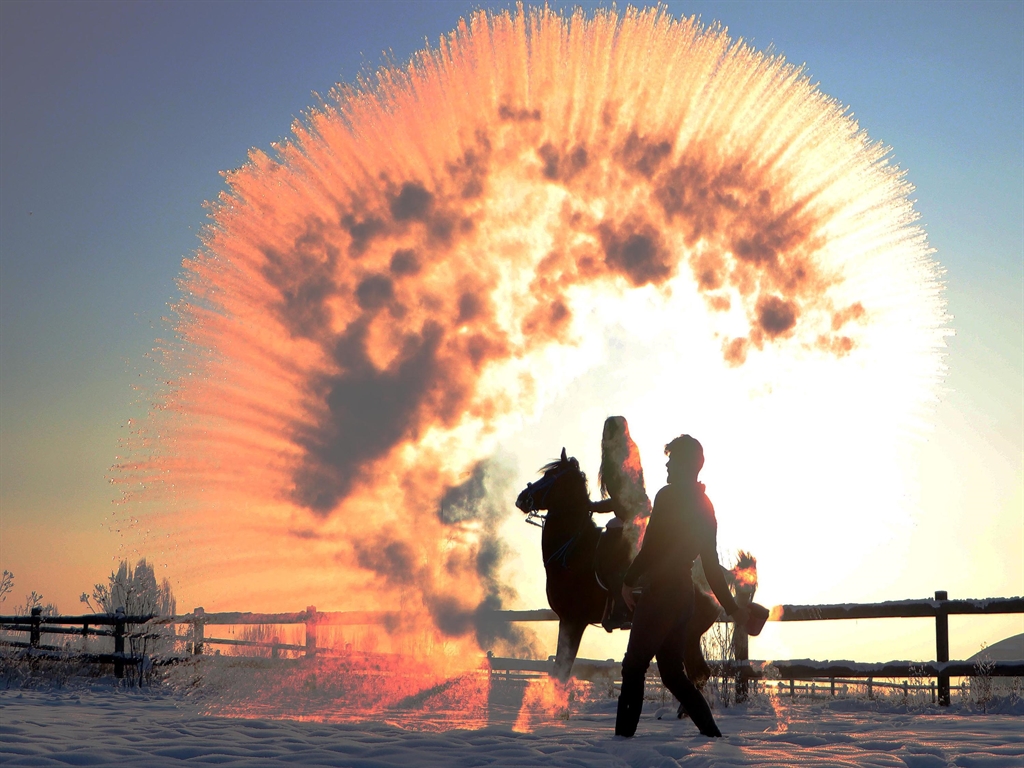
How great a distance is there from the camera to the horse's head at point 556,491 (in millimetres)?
9188

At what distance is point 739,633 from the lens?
432 inches

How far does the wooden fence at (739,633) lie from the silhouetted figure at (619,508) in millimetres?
2101

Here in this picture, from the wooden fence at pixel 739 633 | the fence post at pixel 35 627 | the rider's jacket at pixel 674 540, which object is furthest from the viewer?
the fence post at pixel 35 627

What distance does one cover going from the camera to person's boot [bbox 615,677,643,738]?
6258mm

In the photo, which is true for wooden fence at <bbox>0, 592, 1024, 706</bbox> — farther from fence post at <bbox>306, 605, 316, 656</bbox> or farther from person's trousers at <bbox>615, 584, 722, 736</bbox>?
person's trousers at <bbox>615, 584, 722, 736</bbox>

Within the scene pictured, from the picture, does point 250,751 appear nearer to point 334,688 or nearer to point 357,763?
point 357,763

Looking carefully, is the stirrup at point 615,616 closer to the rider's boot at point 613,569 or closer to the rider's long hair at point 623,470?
the rider's boot at point 613,569

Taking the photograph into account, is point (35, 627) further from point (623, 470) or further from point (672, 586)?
point (672, 586)

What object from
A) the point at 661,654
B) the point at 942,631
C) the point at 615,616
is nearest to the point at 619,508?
the point at 615,616

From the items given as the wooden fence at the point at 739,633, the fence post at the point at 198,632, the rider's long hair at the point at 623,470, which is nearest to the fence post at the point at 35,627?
the wooden fence at the point at 739,633

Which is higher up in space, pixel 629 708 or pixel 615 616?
pixel 615 616

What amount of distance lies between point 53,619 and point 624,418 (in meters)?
12.8

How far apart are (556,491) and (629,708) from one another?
318 centimetres

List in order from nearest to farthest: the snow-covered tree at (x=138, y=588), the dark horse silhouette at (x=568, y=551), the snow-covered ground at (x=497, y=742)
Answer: the snow-covered ground at (x=497, y=742)
the dark horse silhouette at (x=568, y=551)
the snow-covered tree at (x=138, y=588)
